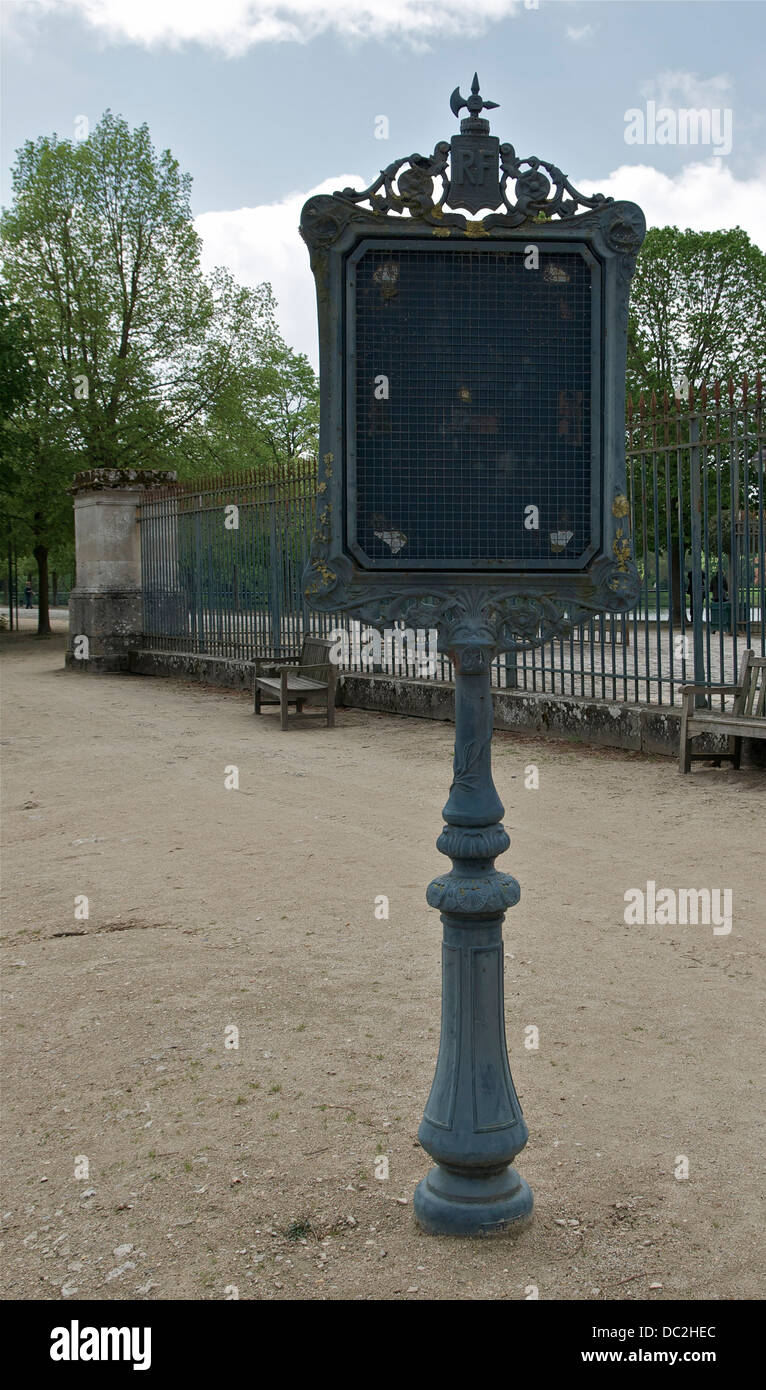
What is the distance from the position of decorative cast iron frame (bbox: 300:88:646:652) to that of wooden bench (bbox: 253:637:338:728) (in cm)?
987

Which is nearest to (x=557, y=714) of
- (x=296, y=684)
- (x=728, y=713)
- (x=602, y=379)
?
(x=728, y=713)

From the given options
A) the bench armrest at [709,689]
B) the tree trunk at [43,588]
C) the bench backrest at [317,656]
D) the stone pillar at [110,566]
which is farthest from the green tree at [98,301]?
the bench armrest at [709,689]

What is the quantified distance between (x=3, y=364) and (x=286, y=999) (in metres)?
25.9

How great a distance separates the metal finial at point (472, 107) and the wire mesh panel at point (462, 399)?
28 centimetres

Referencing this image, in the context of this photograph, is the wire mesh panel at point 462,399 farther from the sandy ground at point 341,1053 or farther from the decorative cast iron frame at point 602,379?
the sandy ground at point 341,1053

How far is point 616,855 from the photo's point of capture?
7035mm

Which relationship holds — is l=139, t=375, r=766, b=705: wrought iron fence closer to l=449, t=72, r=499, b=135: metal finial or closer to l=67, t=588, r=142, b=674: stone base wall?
l=67, t=588, r=142, b=674: stone base wall

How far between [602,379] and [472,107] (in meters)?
0.73

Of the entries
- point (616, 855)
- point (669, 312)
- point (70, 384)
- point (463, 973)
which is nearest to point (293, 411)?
point (70, 384)

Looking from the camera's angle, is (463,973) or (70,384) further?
(70,384)

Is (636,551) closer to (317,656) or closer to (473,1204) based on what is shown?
(317,656)
